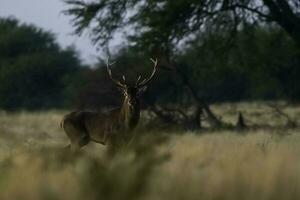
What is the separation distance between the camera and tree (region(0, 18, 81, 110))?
51438 mm

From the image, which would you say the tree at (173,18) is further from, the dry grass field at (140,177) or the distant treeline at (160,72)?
the dry grass field at (140,177)

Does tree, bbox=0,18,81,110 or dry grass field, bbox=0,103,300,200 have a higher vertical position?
tree, bbox=0,18,81,110

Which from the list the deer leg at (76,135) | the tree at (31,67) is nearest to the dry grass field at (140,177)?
the deer leg at (76,135)

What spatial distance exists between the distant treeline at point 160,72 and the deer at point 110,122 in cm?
895

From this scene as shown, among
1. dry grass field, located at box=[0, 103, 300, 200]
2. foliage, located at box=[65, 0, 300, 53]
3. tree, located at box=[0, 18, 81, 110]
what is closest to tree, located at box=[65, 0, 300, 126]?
foliage, located at box=[65, 0, 300, 53]

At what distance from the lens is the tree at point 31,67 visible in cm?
5144

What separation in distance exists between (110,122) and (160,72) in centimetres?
1822

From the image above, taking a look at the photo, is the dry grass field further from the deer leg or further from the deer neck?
the deer leg

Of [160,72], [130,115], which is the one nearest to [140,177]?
[130,115]

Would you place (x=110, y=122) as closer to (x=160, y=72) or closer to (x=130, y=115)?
(x=130, y=115)

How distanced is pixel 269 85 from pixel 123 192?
3936 centimetres

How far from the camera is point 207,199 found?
29.2 feet

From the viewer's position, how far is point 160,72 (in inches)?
1332

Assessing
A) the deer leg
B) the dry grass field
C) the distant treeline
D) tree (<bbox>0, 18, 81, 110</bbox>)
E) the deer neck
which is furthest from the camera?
tree (<bbox>0, 18, 81, 110</bbox>)
